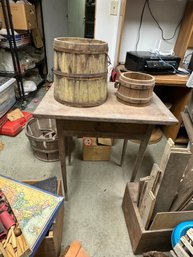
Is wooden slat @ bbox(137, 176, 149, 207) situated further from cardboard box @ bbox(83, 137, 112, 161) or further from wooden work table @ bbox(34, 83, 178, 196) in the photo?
cardboard box @ bbox(83, 137, 112, 161)

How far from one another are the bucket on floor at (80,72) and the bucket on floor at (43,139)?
2.29 feet

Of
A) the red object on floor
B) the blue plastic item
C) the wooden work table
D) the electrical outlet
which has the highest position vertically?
the electrical outlet

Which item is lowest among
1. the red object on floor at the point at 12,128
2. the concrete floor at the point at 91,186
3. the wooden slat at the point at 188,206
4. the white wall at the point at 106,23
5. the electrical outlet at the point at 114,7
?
the concrete floor at the point at 91,186

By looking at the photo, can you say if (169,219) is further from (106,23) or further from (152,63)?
(106,23)

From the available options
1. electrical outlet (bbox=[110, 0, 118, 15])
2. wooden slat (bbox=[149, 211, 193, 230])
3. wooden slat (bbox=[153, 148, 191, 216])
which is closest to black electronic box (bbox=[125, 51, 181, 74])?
electrical outlet (bbox=[110, 0, 118, 15])

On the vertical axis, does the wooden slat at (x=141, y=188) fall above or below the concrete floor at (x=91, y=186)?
above

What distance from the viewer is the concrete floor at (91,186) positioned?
110 centimetres

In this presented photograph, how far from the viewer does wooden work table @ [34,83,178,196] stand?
832 mm

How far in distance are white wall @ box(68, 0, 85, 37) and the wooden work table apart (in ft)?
13.6

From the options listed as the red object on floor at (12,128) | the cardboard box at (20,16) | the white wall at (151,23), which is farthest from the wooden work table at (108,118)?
the cardboard box at (20,16)

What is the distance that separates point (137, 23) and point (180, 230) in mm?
1969

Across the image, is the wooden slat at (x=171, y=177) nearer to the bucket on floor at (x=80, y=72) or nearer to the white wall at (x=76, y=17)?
the bucket on floor at (x=80, y=72)

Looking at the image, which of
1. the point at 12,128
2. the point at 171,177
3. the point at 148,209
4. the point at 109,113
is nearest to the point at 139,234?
the point at 148,209

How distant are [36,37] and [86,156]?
7.31 feet
